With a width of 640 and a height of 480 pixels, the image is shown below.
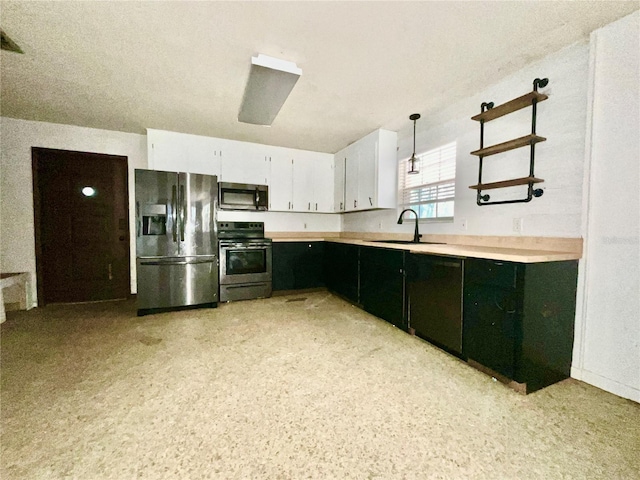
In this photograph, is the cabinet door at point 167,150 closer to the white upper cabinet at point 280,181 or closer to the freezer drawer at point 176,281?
the white upper cabinet at point 280,181

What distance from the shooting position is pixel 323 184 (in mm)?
4824

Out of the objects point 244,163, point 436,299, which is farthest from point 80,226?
point 436,299

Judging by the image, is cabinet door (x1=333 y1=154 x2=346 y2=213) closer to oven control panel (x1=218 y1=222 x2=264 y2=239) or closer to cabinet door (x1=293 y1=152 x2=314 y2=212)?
cabinet door (x1=293 y1=152 x2=314 y2=212)

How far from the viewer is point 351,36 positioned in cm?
189

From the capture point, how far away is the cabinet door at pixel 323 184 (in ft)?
15.6

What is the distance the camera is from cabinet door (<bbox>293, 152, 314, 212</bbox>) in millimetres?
4625

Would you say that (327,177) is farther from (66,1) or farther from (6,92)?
(6,92)

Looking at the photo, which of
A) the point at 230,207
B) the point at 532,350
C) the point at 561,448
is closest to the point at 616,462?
the point at 561,448

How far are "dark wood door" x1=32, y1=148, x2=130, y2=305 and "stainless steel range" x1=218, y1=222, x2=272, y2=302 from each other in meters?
1.61

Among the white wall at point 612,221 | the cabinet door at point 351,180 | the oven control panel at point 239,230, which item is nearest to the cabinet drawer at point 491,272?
the white wall at point 612,221

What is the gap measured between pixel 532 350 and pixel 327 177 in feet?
12.6

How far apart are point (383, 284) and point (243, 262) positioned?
2047 millimetres

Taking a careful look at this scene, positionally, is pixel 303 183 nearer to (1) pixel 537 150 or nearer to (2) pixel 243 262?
(2) pixel 243 262

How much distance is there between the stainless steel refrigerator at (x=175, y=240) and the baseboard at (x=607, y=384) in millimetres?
3688
